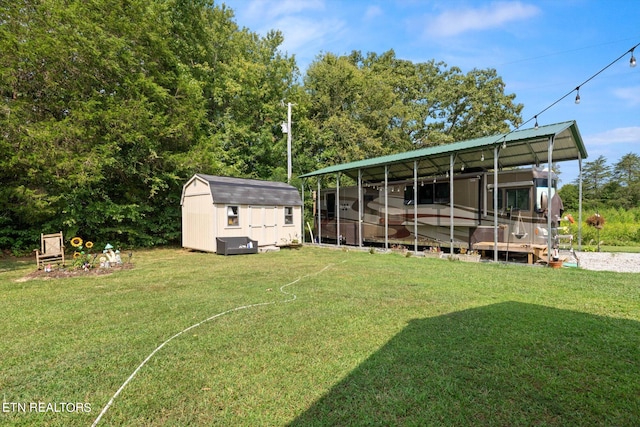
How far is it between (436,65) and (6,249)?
32298 mm

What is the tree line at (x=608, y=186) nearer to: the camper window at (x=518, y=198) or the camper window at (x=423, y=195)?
the camper window at (x=423, y=195)

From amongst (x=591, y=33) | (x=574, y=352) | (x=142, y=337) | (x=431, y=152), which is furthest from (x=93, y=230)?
(x=591, y=33)

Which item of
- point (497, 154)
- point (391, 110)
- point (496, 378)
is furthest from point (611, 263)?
point (391, 110)

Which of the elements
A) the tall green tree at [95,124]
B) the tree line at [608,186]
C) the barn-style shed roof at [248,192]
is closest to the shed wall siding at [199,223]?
the barn-style shed roof at [248,192]

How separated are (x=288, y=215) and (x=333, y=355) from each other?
12.0 m

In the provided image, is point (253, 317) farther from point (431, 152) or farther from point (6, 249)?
point (6, 249)

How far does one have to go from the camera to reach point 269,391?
2779 millimetres

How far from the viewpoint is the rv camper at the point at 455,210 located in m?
→ 10.1

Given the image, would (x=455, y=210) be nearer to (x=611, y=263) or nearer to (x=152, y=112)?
(x=611, y=263)

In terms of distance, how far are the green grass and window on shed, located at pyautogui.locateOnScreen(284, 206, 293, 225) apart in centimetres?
871

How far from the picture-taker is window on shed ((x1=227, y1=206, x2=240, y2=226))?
13.0 metres

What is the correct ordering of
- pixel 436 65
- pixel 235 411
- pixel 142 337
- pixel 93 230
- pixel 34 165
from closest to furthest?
pixel 235 411, pixel 142 337, pixel 34 165, pixel 93 230, pixel 436 65

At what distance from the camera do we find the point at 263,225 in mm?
14047

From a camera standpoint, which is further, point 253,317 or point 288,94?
point 288,94
